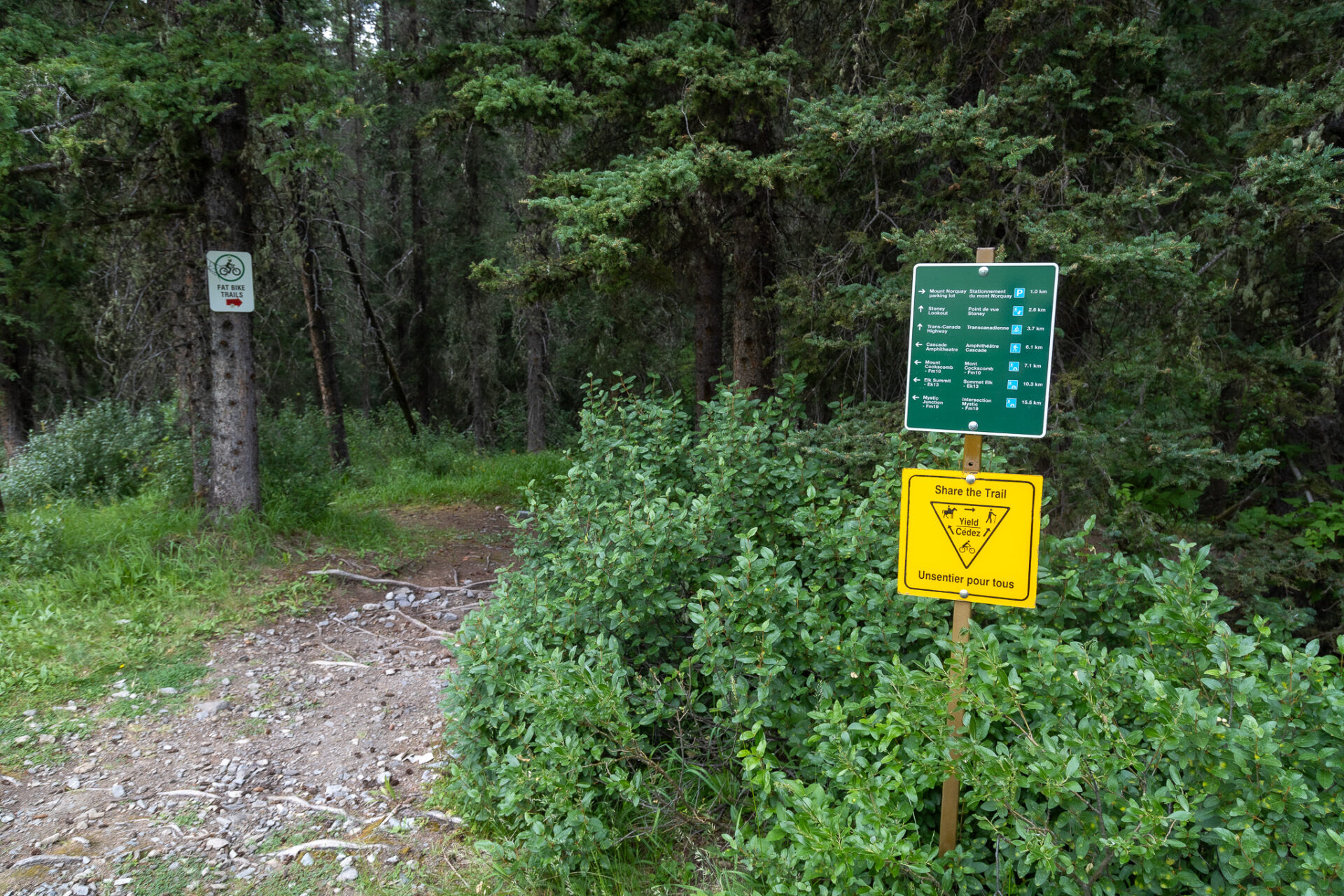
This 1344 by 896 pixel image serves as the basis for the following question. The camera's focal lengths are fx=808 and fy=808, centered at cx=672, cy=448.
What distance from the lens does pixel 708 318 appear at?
28.3ft

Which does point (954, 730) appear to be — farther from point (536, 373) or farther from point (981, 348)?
point (536, 373)

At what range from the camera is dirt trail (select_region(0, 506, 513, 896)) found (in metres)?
3.56

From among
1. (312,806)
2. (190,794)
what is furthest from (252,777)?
(312,806)

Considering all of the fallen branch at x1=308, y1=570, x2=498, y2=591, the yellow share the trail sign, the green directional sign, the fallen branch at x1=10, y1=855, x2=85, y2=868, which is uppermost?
the green directional sign

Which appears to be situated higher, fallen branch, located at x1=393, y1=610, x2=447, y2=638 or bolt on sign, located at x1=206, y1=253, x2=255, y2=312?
bolt on sign, located at x1=206, y1=253, x2=255, y2=312

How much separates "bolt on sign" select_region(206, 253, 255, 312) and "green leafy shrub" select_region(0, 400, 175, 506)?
8.74ft

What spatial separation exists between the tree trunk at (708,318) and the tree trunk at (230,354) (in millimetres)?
4329

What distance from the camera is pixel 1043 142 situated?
15.0ft

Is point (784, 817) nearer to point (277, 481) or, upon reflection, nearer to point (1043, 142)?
point (1043, 142)

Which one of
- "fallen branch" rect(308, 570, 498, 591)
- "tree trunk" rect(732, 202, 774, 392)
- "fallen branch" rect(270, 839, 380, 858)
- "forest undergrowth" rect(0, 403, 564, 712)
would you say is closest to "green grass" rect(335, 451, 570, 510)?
"forest undergrowth" rect(0, 403, 564, 712)

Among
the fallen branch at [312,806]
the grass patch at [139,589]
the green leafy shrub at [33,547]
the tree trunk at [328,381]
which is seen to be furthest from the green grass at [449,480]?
the fallen branch at [312,806]

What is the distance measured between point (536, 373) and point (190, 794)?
38.4 feet

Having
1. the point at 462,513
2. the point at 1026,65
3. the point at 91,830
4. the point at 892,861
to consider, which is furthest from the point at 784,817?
the point at 462,513

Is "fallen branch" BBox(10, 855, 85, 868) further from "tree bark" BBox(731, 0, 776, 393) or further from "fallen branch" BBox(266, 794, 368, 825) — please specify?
"tree bark" BBox(731, 0, 776, 393)
